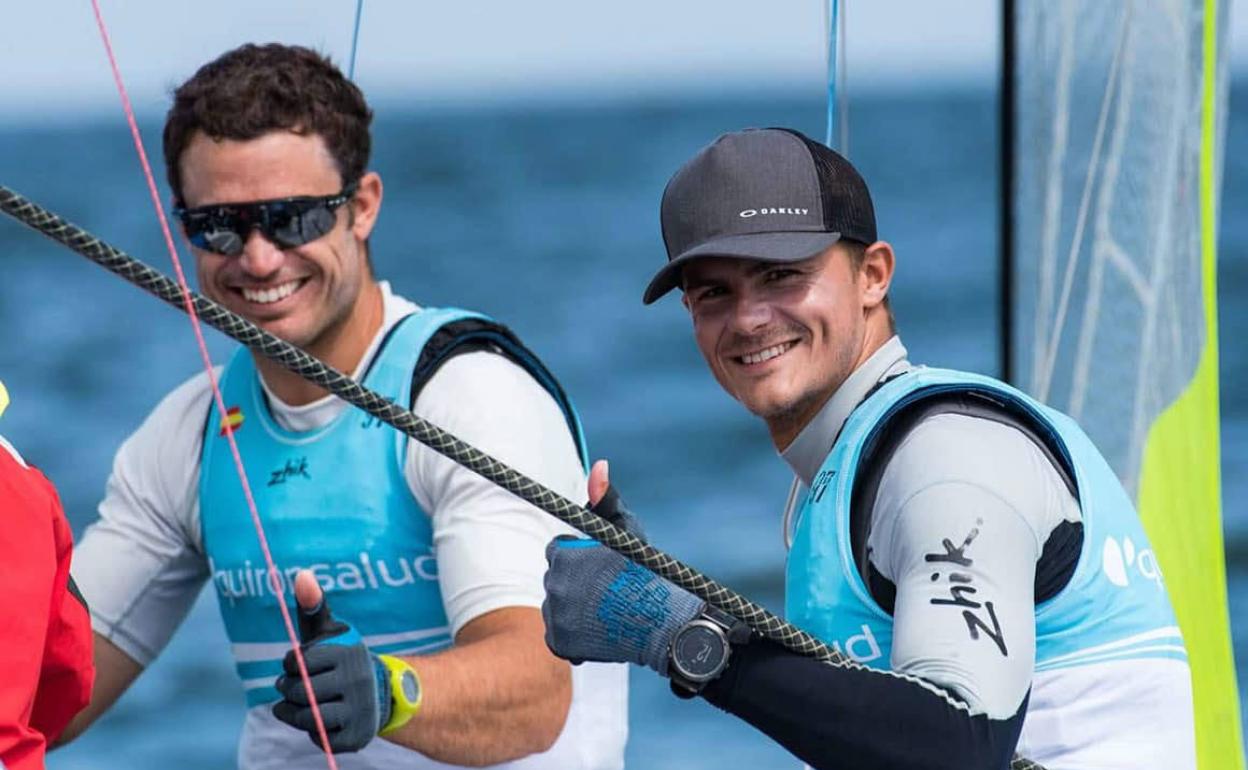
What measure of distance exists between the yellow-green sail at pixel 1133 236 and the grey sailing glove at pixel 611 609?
50.2 inches

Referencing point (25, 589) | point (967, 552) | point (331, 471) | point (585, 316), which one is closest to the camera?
point (25, 589)

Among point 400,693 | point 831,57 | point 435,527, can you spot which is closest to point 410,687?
point 400,693

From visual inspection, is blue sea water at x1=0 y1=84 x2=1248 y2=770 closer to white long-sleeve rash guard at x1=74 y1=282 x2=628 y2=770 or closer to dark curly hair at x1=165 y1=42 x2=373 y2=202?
white long-sleeve rash guard at x1=74 y1=282 x2=628 y2=770

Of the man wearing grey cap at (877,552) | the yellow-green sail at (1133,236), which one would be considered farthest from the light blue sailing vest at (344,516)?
the yellow-green sail at (1133,236)

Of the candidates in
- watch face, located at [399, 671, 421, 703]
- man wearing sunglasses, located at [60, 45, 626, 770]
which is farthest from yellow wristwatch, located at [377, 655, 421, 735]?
man wearing sunglasses, located at [60, 45, 626, 770]

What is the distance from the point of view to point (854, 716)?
1.80 meters

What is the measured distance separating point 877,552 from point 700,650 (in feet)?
0.54

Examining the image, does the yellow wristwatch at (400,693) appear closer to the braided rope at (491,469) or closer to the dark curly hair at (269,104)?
the braided rope at (491,469)

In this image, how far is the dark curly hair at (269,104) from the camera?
272 cm

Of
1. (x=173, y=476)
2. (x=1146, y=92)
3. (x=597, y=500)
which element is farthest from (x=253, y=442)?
(x=1146, y=92)

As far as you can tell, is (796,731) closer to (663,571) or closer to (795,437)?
(663,571)

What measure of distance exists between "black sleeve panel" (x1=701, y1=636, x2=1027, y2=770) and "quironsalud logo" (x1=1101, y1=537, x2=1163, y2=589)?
6.8 inches

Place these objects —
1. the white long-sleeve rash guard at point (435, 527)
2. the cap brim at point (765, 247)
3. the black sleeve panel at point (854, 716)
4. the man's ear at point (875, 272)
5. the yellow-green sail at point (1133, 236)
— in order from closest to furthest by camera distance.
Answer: the black sleeve panel at point (854, 716)
the cap brim at point (765, 247)
the man's ear at point (875, 272)
the white long-sleeve rash guard at point (435, 527)
the yellow-green sail at point (1133, 236)

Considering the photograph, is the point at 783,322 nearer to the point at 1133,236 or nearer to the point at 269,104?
the point at 269,104
